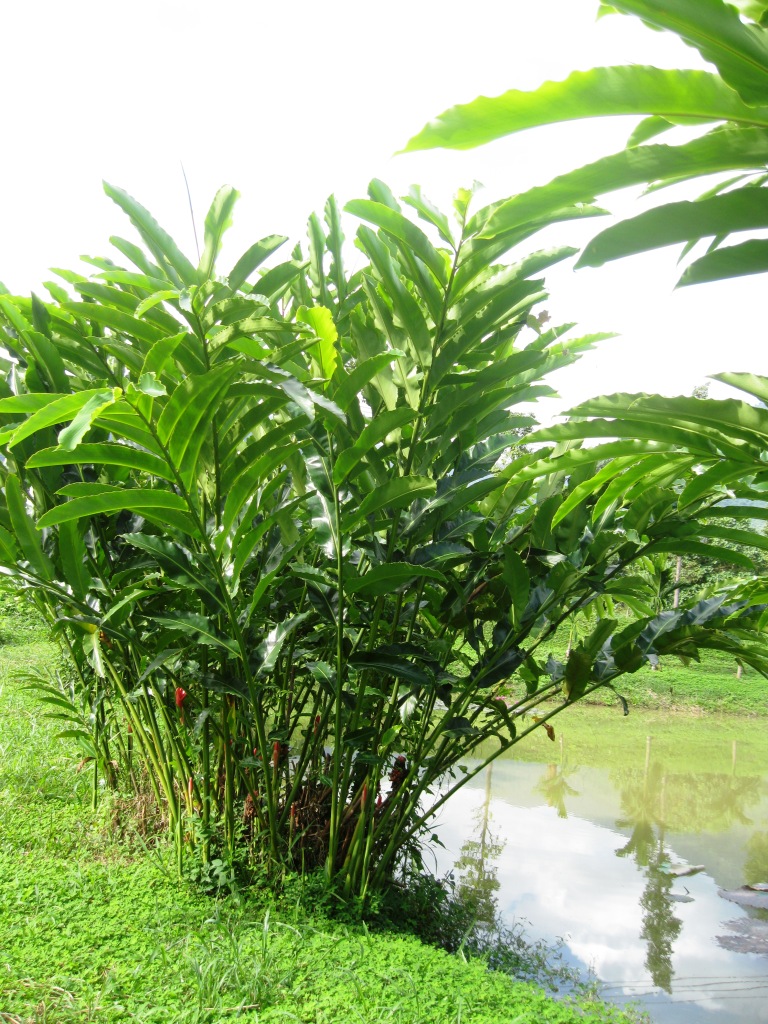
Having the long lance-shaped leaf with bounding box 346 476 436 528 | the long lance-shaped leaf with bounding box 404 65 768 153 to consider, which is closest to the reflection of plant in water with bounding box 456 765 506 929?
the long lance-shaped leaf with bounding box 346 476 436 528

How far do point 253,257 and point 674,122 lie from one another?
43.5 inches

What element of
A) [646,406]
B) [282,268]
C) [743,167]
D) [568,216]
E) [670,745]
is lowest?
[670,745]

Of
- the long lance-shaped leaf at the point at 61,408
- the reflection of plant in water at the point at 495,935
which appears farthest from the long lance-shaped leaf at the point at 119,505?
the reflection of plant in water at the point at 495,935

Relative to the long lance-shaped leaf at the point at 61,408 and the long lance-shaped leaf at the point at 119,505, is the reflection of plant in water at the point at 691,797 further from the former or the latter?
the long lance-shaped leaf at the point at 61,408

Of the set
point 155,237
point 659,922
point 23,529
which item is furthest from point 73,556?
point 659,922

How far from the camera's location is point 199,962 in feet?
4.57

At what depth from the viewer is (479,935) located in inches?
89.2

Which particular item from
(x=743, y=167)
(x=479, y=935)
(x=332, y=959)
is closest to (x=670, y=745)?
(x=479, y=935)

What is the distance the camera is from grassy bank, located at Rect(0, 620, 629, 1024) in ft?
4.13

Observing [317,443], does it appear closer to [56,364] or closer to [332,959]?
[56,364]

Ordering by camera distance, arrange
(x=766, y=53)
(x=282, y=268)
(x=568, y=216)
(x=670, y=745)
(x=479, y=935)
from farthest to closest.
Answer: (x=670, y=745) < (x=479, y=935) < (x=282, y=268) < (x=568, y=216) < (x=766, y=53)

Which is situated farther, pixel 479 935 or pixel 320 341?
pixel 479 935

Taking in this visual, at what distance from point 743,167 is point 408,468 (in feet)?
3.51

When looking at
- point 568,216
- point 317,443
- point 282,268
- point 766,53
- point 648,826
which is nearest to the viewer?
point 766,53
